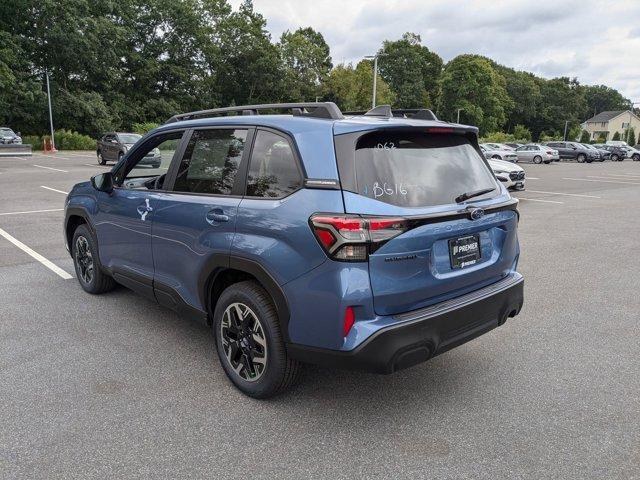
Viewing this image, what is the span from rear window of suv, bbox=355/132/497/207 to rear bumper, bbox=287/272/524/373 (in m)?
0.61

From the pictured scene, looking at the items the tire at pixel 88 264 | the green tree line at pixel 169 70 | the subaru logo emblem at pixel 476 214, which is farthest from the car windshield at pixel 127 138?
the subaru logo emblem at pixel 476 214

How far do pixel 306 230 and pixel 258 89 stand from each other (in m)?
65.4

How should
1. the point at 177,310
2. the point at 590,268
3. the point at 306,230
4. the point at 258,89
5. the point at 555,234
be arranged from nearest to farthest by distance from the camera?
the point at 306,230 → the point at 177,310 → the point at 590,268 → the point at 555,234 → the point at 258,89

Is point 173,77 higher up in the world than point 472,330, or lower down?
higher up

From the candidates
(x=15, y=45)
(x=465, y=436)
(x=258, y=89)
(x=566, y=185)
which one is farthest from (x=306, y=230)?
(x=258, y=89)

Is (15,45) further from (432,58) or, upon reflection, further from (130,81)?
(432,58)

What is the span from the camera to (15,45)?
4288 cm

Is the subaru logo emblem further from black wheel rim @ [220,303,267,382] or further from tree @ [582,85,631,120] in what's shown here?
tree @ [582,85,631,120]

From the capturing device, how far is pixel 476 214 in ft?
10.1

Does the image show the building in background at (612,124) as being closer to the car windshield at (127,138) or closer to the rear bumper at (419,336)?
the car windshield at (127,138)

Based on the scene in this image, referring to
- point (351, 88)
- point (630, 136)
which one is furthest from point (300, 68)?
point (630, 136)

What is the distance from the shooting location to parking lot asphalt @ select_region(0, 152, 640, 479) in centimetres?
261

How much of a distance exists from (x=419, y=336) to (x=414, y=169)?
3.13 ft

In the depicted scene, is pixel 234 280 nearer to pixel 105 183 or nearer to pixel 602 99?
pixel 105 183
